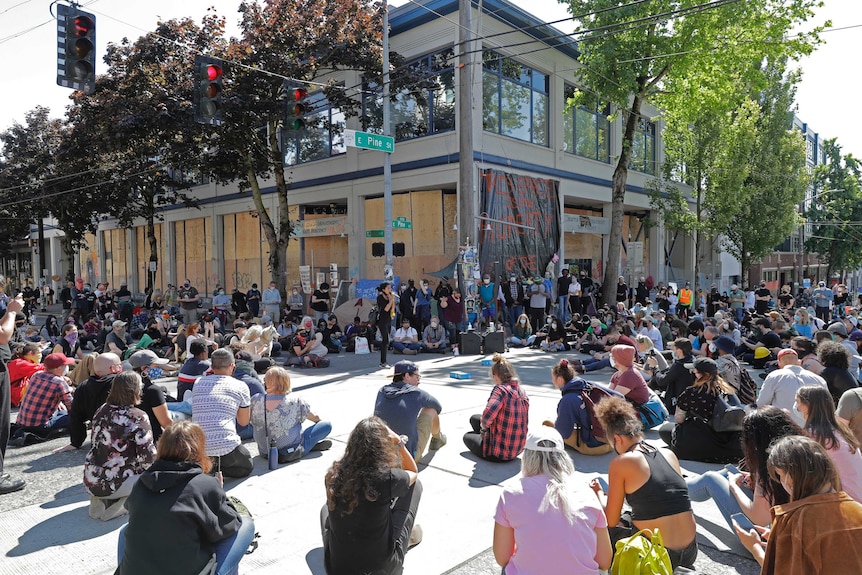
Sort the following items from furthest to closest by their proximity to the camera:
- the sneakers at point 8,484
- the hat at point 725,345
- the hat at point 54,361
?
the hat at point 725,345 < the hat at point 54,361 < the sneakers at point 8,484

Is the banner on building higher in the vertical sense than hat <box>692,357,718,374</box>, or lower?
higher

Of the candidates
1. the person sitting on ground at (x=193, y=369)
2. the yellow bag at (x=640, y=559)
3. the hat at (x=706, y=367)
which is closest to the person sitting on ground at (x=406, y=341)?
the person sitting on ground at (x=193, y=369)

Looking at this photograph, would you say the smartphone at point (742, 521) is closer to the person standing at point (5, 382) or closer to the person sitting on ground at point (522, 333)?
the person standing at point (5, 382)

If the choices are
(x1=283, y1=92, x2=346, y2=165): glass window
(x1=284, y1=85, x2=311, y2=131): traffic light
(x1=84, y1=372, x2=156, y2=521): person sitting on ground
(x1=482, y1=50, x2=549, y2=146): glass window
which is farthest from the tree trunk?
(x1=84, y1=372, x2=156, y2=521): person sitting on ground

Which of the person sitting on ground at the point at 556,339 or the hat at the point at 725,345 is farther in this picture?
the person sitting on ground at the point at 556,339

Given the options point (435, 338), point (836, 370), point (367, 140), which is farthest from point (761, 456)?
point (367, 140)

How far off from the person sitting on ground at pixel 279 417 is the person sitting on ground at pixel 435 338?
8904 mm

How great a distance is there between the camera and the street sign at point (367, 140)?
1455 centimetres

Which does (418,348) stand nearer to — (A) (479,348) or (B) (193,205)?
(A) (479,348)

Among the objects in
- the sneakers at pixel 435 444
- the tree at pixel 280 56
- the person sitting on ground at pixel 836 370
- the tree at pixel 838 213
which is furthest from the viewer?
the tree at pixel 838 213

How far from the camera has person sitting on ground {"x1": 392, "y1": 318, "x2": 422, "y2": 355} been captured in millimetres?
15156

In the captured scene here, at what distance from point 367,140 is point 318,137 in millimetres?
10321

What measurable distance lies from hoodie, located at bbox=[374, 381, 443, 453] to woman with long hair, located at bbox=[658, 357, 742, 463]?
2.70 m

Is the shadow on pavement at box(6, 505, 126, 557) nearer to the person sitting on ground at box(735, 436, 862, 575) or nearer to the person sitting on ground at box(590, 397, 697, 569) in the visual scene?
the person sitting on ground at box(590, 397, 697, 569)
